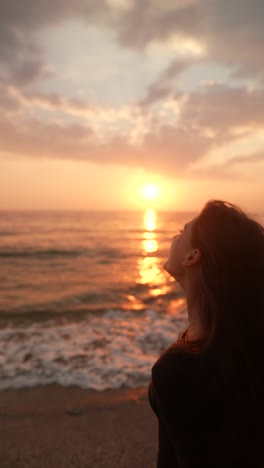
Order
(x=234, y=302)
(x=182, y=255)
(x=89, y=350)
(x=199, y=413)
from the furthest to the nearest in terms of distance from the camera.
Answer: (x=89, y=350) < (x=182, y=255) < (x=234, y=302) < (x=199, y=413)

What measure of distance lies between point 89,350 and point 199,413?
6488 millimetres

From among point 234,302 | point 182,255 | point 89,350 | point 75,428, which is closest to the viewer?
point 234,302

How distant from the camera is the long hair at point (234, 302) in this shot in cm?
139

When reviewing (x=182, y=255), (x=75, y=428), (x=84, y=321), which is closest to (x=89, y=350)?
(x=84, y=321)

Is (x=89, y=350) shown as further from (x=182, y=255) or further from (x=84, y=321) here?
(x=182, y=255)

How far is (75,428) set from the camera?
460 cm

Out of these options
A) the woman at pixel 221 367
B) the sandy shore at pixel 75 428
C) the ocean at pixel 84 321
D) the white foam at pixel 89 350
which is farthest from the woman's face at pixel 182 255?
the white foam at pixel 89 350

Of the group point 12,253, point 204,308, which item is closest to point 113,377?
point 204,308

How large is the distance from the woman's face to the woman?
0.06 m

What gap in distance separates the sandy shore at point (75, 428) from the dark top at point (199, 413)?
9.86 feet

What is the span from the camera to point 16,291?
534 inches

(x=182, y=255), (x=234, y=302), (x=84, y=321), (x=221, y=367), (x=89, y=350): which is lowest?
(x=84, y=321)

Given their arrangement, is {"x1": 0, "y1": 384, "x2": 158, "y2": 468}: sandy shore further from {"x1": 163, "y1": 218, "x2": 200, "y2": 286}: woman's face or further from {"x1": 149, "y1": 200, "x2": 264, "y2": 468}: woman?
{"x1": 163, "y1": 218, "x2": 200, "y2": 286}: woman's face

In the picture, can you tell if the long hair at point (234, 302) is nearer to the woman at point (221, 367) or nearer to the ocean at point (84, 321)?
the woman at point (221, 367)
